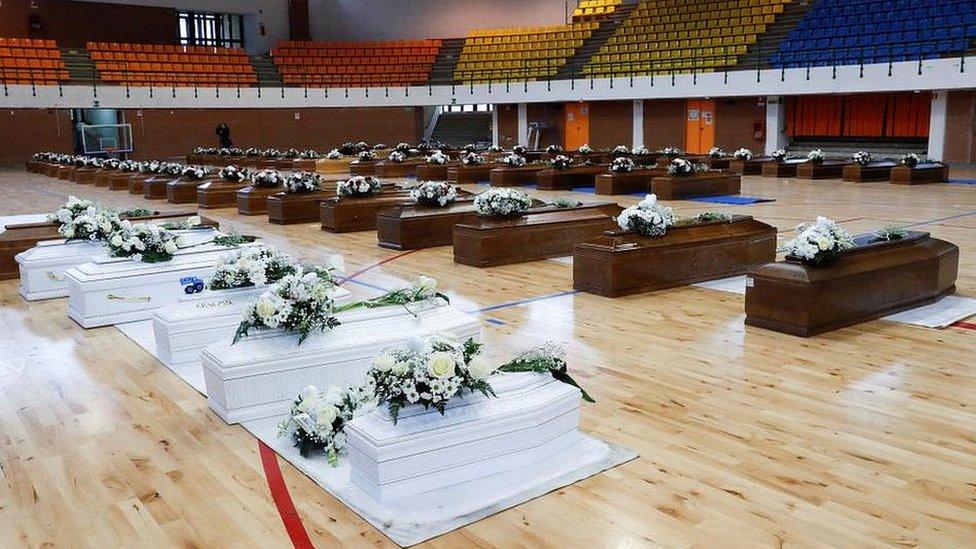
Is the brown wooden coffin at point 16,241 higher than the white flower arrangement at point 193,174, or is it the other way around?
the white flower arrangement at point 193,174

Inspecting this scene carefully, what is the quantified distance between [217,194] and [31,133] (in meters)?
14.3

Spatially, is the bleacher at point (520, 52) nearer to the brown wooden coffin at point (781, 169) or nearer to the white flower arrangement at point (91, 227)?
the brown wooden coffin at point (781, 169)

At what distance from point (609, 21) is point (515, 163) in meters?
13.4

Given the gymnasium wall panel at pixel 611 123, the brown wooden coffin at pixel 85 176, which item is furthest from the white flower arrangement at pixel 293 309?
the gymnasium wall panel at pixel 611 123

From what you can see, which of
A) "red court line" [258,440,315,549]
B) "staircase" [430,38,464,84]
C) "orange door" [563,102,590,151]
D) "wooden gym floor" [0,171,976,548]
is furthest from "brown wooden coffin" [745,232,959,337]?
"staircase" [430,38,464,84]

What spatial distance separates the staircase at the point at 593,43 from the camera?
26491 millimetres

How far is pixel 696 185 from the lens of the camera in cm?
1388

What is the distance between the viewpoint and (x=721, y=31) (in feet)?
79.8

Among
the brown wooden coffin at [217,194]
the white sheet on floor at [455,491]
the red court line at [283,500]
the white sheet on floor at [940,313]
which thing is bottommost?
the red court line at [283,500]

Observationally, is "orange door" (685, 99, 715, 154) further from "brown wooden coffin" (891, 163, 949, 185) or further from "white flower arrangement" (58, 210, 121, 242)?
"white flower arrangement" (58, 210, 121, 242)

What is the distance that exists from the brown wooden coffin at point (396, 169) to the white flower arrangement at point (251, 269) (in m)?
14.7

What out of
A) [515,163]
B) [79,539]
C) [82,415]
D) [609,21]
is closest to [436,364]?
[79,539]

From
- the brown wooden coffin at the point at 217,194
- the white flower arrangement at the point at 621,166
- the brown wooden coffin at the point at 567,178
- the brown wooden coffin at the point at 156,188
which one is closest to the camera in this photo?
the brown wooden coffin at the point at 217,194

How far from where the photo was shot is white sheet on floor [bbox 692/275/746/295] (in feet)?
21.9
